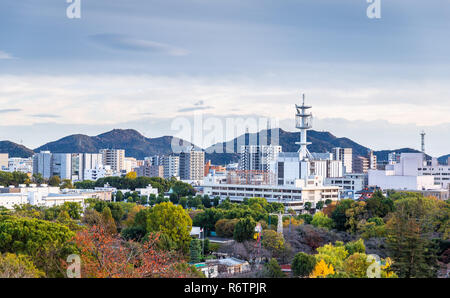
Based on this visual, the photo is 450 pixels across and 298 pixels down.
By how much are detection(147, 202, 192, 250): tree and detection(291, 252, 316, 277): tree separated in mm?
3257

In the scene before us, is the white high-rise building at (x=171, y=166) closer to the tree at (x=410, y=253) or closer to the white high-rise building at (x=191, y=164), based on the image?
the white high-rise building at (x=191, y=164)

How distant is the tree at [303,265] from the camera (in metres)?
8.10

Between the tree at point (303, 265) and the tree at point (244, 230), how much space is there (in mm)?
2887

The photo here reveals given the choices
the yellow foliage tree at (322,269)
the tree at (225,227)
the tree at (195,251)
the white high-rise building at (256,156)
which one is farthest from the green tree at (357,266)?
the white high-rise building at (256,156)

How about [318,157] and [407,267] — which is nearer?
[407,267]

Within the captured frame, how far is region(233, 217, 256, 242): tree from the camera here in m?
11.2

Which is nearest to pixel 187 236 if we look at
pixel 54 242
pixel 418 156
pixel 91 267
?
pixel 54 242

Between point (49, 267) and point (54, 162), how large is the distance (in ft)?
110

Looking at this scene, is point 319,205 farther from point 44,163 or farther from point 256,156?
point 44,163

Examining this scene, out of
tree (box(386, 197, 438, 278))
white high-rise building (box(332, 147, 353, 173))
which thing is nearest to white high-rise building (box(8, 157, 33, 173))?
white high-rise building (box(332, 147, 353, 173))

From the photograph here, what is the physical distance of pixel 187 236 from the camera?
1136cm
